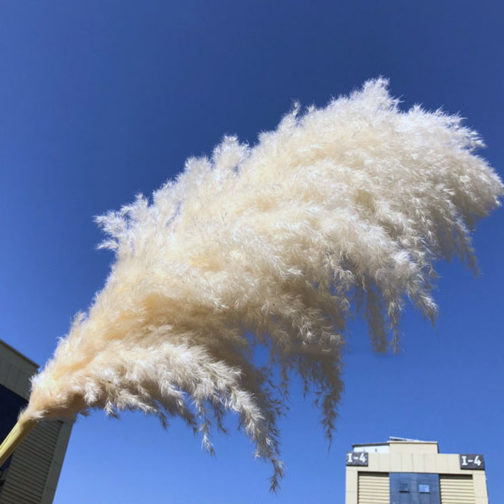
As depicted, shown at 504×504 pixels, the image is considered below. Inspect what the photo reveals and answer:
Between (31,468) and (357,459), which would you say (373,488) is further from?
(31,468)

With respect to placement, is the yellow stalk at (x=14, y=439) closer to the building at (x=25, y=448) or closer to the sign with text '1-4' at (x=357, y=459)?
the building at (x=25, y=448)

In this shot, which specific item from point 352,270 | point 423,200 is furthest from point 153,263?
point 423,200

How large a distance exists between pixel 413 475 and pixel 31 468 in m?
29.6

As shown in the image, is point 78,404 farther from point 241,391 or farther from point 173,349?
point 241,391

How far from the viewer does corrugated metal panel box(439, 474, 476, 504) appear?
36312mm

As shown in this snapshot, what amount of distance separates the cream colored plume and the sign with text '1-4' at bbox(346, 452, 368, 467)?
40447 mm

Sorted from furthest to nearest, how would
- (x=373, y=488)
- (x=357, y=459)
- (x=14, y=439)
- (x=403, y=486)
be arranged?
(x=357, y=459) → (x=373, y=488) → (x=403, y=486) → (x=14, y=439)

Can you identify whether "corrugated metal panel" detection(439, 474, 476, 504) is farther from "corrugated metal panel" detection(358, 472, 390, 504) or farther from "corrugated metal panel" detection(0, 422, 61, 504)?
"corrugated metal panel" detection(0, 422, 61, 504)

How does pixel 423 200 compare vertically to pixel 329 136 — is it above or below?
below

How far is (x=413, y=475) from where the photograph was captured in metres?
37.6

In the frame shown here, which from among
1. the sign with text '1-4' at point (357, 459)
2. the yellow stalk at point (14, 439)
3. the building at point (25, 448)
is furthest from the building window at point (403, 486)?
the yellow stalk at point (14, 439)

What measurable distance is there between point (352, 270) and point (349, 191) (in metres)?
0.35

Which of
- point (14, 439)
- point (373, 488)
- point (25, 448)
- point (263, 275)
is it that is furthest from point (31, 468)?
point (373, 488)

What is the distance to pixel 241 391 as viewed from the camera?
2082mm
